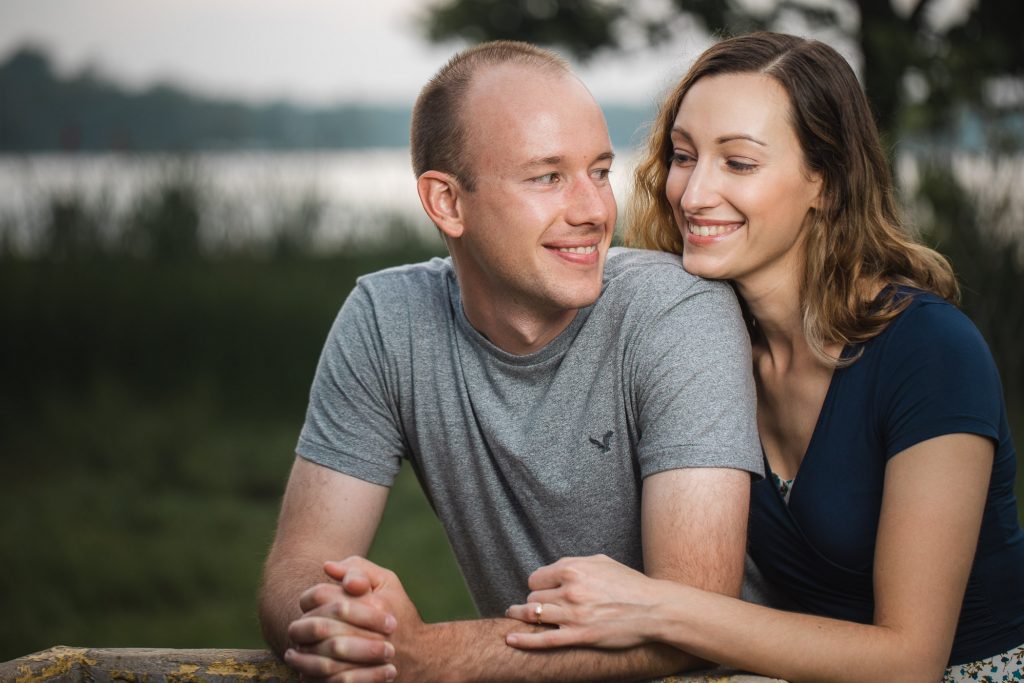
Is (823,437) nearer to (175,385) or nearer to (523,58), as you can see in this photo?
(523,58)

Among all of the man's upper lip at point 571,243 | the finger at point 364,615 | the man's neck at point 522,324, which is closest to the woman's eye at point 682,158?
the man's upper lip at point 571,243

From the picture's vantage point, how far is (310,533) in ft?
8.08

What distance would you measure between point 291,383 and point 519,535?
19.0ft

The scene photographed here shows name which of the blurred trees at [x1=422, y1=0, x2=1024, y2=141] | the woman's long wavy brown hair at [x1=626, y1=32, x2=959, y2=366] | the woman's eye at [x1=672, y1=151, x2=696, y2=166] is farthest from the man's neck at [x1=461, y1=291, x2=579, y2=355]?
the blurred trees at [x1=422, y1=0, x2=1024, y2=141]

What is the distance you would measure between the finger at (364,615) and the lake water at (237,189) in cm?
692

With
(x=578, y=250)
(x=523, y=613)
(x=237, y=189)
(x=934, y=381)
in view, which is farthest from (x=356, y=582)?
(x=237, y=189)

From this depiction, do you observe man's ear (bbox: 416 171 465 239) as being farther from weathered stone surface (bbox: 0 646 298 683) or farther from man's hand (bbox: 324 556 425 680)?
weathered stone surface (bbox: 0 646 298 683)

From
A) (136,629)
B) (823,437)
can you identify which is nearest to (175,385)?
(136,629)

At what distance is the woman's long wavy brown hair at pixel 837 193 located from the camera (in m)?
2.39

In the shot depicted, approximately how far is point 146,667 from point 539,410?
896mm

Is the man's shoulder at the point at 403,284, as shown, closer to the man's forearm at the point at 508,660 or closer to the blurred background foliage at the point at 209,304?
the man's forearm at the point at 508,660

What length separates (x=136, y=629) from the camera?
4902mm

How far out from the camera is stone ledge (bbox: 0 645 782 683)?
2.09 metres

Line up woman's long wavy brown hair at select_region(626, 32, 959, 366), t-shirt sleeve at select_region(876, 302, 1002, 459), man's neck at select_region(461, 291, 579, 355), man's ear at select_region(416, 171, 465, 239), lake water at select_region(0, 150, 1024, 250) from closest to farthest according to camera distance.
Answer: t-shirt sleeve at select_region(876, 302, 1002, 459)
woman's long wavy brown hair at select_region(626, 32, 959, 366)
man's neck at select_region(461, 291, 579, 355)
man's ear at select_region(416, 171, 465, 239)
lake water at select_region(0, 150, 1024, 250)
